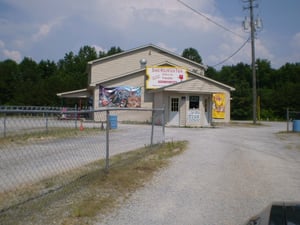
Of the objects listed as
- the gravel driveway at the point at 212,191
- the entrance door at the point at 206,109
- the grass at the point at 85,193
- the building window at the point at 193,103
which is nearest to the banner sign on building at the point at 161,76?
the entrance door at the point at 206,109

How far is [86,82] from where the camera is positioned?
2719 inches

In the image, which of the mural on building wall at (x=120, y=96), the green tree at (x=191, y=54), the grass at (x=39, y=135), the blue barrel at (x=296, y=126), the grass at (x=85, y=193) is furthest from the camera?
the green tree at (x=191, y=54)

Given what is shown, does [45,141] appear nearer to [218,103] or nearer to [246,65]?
[218,103]

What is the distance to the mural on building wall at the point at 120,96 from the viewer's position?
29906 millimetres

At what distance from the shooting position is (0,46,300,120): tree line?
54719mm

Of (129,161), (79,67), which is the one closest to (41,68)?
(79,67)

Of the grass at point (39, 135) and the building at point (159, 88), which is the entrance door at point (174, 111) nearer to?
the building at point (159, 88)

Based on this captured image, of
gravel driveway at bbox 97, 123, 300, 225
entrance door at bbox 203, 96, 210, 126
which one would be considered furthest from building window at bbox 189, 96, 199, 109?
gravel driveway at bbox 97, 123, 300, 225

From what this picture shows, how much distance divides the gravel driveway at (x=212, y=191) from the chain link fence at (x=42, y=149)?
1.58 m

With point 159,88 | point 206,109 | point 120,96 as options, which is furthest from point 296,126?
point 120,96

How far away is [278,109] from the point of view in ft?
182

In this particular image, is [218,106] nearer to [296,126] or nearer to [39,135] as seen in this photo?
[296,126]

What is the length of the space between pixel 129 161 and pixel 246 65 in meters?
82.7

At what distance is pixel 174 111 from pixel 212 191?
19.9 meters
